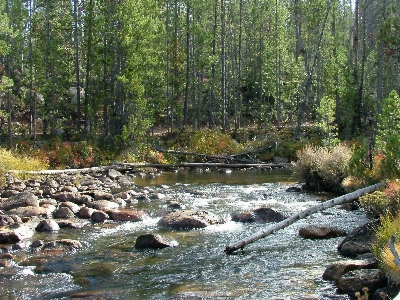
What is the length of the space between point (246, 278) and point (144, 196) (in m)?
9.40

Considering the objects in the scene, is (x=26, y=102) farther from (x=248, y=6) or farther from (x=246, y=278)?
(x=246, y=278)

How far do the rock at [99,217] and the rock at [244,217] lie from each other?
353 cm

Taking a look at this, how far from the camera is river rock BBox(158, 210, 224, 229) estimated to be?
12.5m

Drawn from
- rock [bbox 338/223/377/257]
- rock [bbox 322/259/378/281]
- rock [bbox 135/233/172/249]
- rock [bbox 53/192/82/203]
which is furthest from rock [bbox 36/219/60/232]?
rock [bbox 322/259/378/281]

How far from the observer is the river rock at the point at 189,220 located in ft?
40.9

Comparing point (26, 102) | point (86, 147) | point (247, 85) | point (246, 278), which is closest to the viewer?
point (246, 278)

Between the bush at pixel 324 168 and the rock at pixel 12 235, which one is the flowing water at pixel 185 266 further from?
the bush at pixel 324 168

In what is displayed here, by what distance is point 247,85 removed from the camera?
1923 inches

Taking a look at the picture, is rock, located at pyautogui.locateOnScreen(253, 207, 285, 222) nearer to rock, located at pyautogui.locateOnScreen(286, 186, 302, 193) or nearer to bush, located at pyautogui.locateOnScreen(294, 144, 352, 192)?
bush, located at pyautogui.locateOnScreen(294, 144, 352, 192)

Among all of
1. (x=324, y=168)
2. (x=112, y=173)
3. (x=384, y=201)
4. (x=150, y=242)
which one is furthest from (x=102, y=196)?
(x=384, y=201)

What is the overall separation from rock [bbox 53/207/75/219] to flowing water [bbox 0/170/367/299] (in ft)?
4.80

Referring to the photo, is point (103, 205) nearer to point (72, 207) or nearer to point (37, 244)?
point (72, 207)

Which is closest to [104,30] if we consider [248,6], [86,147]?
[86,147]

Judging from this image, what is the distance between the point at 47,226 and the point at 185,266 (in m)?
4.67
